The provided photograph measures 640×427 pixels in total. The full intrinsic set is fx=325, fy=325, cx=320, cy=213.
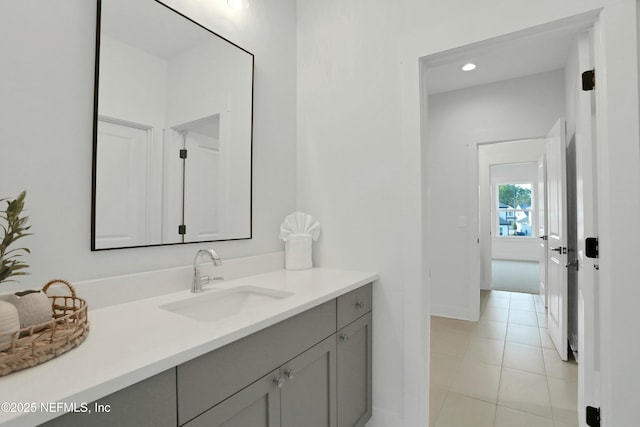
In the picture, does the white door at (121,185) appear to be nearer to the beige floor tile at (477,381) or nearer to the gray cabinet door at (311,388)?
the gray cabinet door at (311,388)

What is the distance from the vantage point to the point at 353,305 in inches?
63.7

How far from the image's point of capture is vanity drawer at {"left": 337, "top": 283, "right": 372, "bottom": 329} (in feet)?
4.96

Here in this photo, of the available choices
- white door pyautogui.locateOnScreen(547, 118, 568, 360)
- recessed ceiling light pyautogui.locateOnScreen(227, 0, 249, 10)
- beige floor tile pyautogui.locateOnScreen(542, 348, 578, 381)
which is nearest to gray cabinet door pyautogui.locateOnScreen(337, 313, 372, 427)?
beige floor tile pyautogui.locateOnScreen(542, 348, 578, 381)

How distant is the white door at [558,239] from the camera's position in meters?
2.64

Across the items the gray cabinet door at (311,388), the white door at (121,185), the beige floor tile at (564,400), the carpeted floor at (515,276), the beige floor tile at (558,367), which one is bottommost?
the beige floor tile at (564,400)

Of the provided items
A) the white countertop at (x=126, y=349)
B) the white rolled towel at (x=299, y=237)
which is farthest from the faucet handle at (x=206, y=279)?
the white rolled towel at (x=299, y=237)

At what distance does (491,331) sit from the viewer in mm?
3344

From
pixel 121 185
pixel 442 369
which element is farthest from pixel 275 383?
pixel 442 369

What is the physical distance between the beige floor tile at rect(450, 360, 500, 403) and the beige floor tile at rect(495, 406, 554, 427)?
127 mm

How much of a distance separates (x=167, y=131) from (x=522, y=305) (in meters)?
4.70

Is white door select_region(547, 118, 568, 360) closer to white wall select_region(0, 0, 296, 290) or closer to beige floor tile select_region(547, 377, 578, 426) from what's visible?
beige floor tile select_region(547, 377, 578, 426)

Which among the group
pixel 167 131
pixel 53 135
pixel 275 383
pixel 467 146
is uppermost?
pixel 467 146

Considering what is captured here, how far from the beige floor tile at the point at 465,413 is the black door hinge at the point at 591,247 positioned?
3.71 ft

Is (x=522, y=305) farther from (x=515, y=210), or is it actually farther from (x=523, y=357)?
(x=515, y=210)
